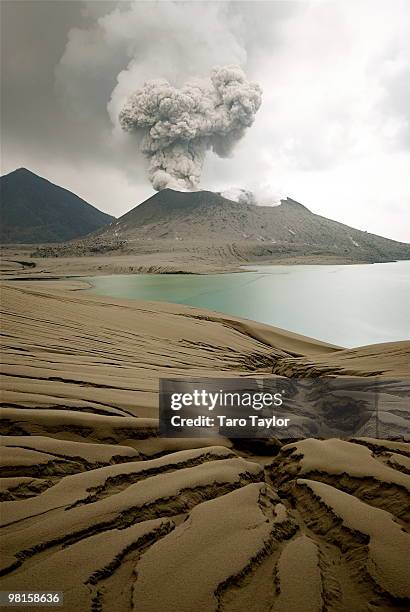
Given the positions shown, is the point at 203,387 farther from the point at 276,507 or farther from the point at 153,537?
the point at 153,537

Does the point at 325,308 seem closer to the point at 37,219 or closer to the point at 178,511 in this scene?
the point at 178,511

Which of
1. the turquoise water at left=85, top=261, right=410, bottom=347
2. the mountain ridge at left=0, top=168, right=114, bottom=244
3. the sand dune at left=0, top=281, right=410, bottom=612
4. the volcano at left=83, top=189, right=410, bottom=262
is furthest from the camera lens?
the mountain ridge at left=0, top=168, right=114, bottom=244

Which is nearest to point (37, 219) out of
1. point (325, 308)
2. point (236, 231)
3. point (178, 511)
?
point (236, 231)

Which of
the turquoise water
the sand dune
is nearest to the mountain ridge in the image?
the turquoise water

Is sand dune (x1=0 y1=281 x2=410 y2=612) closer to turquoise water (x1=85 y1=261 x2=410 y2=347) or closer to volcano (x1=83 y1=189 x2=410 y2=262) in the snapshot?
turquoise water (x1=85 y1=261 x2=410 y2=347)

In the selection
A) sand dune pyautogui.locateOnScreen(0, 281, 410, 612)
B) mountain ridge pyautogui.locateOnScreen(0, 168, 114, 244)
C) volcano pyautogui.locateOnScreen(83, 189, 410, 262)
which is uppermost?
mountain ridge pyautogui.locateOnScreen(0, 168, 114, 244)

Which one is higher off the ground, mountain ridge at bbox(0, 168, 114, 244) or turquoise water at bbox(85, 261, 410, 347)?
mountain ridge at bbox(0, 168, 114, 244)

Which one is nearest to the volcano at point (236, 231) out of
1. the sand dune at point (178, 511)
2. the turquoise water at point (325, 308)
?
the turquoise water at point (325, 308)

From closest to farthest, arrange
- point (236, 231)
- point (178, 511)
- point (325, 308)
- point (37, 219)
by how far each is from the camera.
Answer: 1. point (178, 511)
2. point (325, 308)
3. point (236, 231)
4. point (37, 219)
